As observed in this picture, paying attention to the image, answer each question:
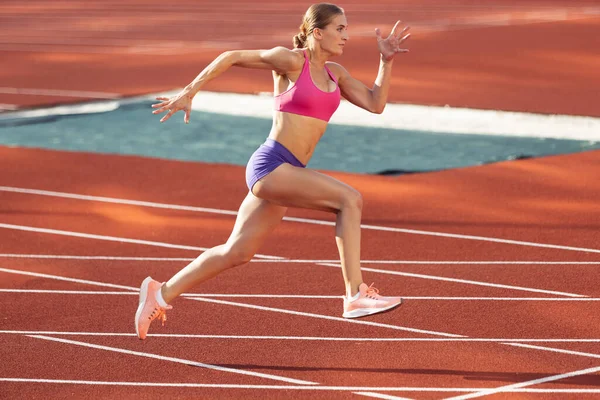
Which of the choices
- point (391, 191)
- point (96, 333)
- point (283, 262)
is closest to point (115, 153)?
point (391, 191)

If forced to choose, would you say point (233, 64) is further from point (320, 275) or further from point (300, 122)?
point (320, 275)

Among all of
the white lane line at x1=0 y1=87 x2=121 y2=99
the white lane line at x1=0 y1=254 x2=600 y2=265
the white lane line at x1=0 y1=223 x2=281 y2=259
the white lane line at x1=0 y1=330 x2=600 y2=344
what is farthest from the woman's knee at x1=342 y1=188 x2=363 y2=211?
the white lane line at x1=0 y1=87 x2=121 y2=99

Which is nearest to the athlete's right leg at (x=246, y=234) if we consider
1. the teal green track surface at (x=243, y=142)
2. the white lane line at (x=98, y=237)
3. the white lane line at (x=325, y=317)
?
the white lane line at (x=325, y=317)

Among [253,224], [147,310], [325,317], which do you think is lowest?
[147,310]

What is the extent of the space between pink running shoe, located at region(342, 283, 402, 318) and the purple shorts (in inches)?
29.0

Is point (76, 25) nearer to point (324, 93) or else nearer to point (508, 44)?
point (508, 44)

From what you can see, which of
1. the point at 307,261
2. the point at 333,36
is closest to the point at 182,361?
the point at 333,36

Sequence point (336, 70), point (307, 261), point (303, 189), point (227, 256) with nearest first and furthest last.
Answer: point (303, 189)
point (227, 256)
point (336, 70)
point (307, 261)

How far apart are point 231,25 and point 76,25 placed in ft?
12.8

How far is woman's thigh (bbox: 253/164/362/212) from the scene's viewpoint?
5883mm

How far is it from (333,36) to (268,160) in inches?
28.4

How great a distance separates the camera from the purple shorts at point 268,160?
19.6 ft

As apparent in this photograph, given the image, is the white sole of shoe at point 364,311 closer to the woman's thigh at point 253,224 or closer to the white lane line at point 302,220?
the woman's thigh at point 253,224

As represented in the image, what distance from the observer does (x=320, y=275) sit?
26.8 ft
